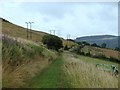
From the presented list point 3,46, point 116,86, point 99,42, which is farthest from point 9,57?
point 99,42

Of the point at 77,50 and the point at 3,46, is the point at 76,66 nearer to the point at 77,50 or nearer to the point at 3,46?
the point at 3,46

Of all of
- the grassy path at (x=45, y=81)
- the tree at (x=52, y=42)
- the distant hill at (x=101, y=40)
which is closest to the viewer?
Answer: the grassy path at (x=45, y=81)

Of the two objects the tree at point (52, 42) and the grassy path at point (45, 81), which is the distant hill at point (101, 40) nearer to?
the tree at point (52, 42)

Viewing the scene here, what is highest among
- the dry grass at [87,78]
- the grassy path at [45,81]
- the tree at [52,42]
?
the tree at [52,42]

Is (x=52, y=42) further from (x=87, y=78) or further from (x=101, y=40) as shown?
(x=87, y=78)

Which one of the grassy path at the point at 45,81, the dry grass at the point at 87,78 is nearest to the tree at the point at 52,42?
the grassy path at the point at 45,81

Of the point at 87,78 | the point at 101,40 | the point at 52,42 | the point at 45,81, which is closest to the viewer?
the point at 87,78

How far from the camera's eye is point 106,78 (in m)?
13.4

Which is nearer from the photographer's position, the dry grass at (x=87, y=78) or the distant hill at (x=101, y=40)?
the dry grass at (x=87, y=78)

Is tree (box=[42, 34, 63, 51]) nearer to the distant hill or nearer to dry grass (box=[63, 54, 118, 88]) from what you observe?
the distant hill

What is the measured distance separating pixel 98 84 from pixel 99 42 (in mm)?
161087

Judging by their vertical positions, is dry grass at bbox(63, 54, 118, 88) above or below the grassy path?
above

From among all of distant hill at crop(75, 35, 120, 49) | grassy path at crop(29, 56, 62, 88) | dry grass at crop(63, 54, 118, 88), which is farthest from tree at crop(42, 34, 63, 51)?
dry grass at crop(63, 54, 118, 88)

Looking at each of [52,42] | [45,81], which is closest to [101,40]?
[52,42]
